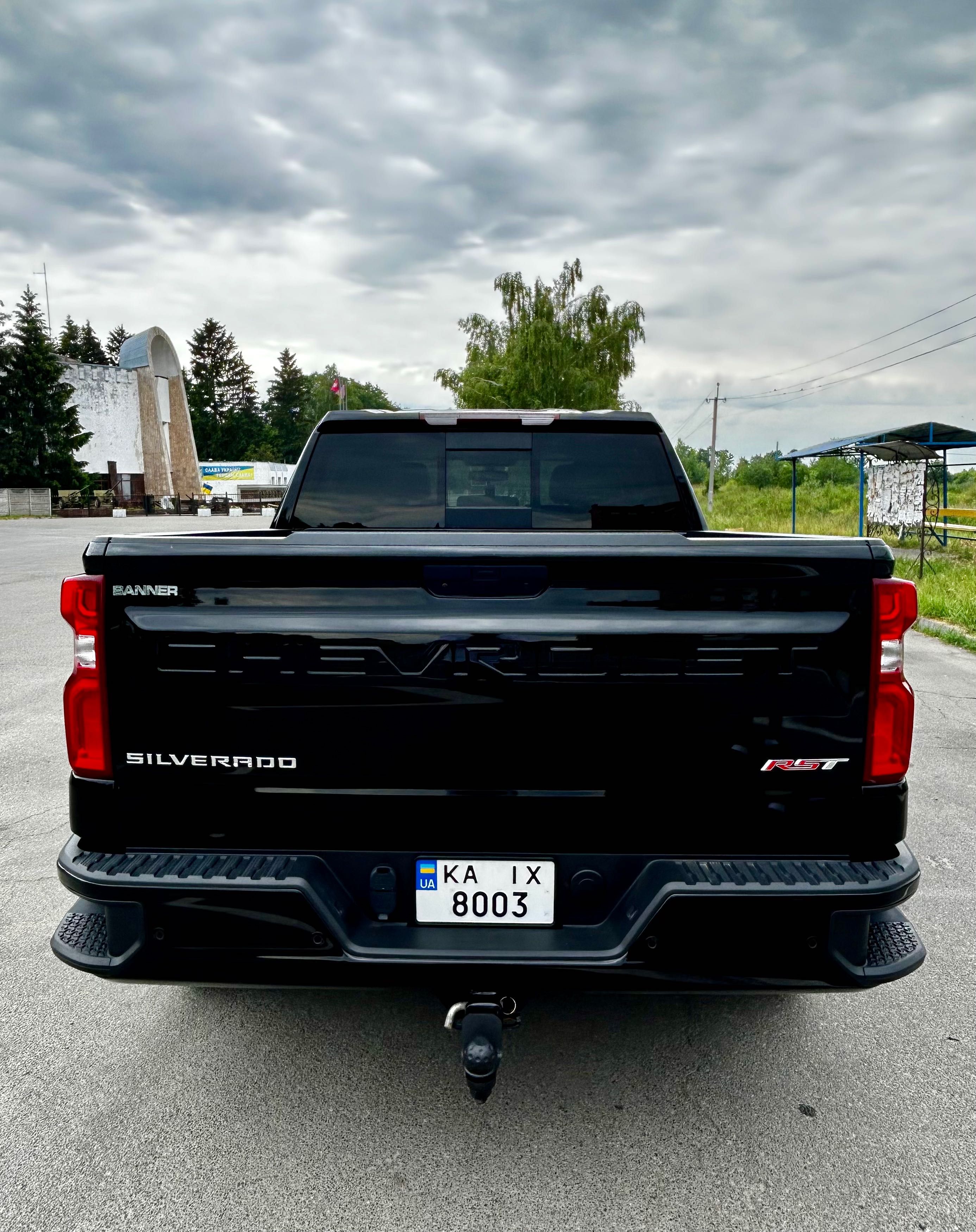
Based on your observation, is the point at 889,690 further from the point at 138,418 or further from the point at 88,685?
the point at 138,418

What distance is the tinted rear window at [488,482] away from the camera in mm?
3850

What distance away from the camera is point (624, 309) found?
4072 cm

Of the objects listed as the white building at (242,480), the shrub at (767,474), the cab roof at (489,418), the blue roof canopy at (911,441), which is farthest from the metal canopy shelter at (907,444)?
the white building at (242,480)

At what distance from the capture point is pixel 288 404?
12644cm

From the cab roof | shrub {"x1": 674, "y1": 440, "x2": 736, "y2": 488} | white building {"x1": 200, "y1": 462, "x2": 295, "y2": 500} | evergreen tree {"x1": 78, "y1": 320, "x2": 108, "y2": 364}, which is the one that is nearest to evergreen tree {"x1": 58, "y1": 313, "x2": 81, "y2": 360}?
evergreen tree {"x1": 78, "y1": 320, "x2": 108, "y2": 364}

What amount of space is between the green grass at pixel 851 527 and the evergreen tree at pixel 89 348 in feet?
257

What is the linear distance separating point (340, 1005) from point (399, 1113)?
23.8 inches

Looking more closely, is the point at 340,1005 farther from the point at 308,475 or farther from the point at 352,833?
the point at 308,475

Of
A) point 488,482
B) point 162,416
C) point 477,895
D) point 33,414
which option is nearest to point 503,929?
point 477,895

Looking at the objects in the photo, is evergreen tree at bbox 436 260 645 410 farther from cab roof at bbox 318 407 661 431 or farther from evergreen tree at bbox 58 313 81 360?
evergreen tree at bbox 58 313 81 360

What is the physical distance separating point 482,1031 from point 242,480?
7986 centimetres

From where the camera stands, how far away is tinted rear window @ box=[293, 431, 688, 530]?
385cm

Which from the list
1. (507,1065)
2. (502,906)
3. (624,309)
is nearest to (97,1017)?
(507,1065)

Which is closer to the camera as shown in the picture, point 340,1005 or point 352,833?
point 352,833
